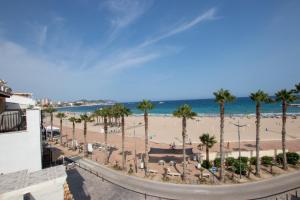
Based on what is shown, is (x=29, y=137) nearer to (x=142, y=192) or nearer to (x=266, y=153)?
(x=142, y=192)

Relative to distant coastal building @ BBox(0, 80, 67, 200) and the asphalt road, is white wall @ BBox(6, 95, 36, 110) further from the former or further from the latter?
the asphalt road

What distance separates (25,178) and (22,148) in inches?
230

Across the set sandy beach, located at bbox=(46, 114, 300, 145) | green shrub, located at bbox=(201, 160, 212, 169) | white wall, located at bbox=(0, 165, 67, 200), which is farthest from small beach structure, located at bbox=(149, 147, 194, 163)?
white wall, located at bbox=(0, 165, 67, 200)

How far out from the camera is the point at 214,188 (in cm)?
2152

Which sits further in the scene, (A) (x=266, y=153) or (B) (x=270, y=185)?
(A) (x=266, y=153)

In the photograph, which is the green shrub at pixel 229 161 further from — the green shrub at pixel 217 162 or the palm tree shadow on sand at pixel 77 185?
the palm tree shadow on sand at pixel 77 185

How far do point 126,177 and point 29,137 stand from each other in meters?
13.6

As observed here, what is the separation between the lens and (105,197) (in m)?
19.5

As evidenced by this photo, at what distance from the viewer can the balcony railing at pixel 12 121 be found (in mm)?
14383

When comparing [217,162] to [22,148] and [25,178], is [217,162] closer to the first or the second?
[22,148]

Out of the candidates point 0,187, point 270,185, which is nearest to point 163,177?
point 270,185

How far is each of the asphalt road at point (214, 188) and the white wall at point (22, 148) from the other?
10.6 meters

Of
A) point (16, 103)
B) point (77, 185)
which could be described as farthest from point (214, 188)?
point (16, 103)

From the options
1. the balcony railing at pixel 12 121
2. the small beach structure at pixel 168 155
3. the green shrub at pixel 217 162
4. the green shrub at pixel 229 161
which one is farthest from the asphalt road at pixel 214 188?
the balcony railing at pixel 12 121
